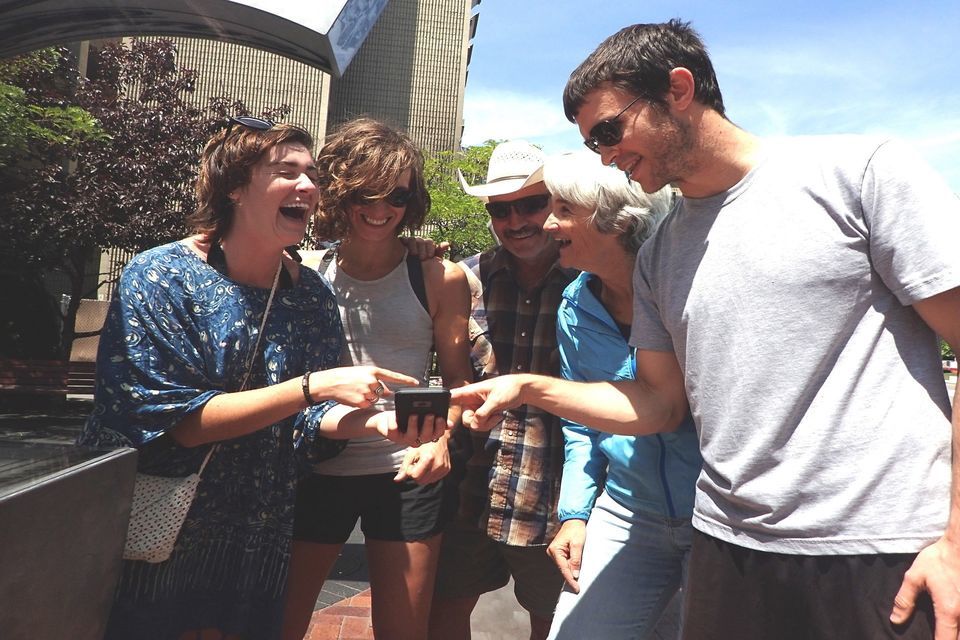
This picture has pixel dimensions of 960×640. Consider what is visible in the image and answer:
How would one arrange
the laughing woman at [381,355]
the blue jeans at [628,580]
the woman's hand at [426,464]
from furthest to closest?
the laughing woman at [381,355] → the woman's hand at [426,464] → the blue jeans at [628,580]

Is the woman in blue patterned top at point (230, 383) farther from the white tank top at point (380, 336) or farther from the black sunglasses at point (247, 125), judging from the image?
the white tank top at point (380, 336)

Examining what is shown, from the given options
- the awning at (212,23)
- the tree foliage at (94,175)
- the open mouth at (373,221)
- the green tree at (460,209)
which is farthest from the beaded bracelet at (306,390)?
the green tree at (460,209)

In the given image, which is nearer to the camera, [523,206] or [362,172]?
[362,172]

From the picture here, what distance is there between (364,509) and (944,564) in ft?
6.11

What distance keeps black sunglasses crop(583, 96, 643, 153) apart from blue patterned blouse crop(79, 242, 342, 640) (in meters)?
1.07

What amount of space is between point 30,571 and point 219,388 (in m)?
0.83

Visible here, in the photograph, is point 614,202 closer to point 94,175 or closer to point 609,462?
point 609,462

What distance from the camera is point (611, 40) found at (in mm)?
2219

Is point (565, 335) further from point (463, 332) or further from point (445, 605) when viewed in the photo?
point (445, 605)

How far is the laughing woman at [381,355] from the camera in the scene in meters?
2.83

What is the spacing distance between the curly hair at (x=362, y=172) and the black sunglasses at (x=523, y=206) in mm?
354

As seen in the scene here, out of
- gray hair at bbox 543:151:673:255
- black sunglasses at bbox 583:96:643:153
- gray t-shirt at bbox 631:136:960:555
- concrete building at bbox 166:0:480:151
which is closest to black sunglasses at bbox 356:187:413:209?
gray hair at bbox 543:151:673:255

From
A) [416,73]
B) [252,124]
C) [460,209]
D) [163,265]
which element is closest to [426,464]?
[163,265]

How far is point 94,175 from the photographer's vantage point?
41.3 ft
